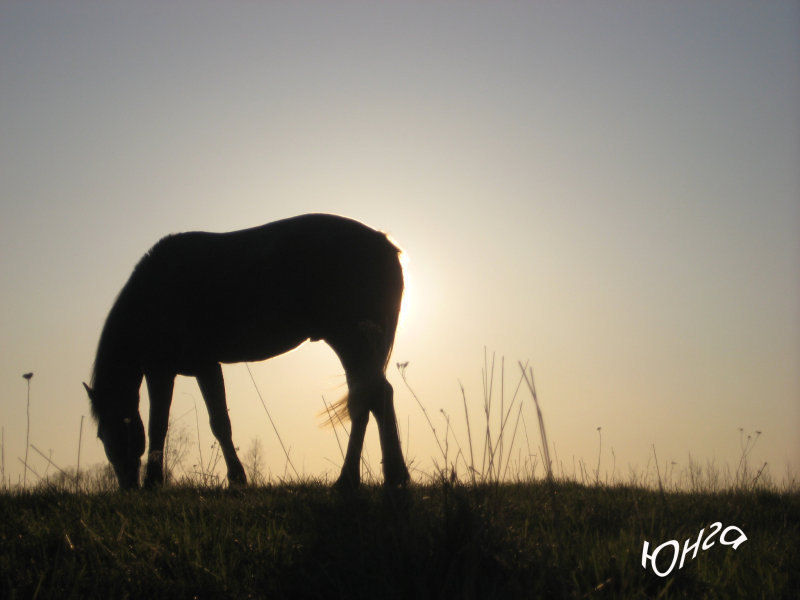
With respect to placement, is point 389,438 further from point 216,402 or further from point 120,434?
point 120,434

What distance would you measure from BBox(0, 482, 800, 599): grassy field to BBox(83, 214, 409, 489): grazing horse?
2.29 metres

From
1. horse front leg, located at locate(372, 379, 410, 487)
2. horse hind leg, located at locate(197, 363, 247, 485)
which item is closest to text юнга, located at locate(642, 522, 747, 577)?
horse front leg, located at locate(372, 379, 410, 487)

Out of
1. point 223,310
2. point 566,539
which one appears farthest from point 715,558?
point 223,310

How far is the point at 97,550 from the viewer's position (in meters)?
3.15

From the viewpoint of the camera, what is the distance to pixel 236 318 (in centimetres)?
696

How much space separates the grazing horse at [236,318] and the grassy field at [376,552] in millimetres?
2286

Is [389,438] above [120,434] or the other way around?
the other way around

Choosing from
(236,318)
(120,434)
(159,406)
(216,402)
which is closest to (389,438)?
(236,318)

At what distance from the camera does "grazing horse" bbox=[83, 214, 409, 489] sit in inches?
253

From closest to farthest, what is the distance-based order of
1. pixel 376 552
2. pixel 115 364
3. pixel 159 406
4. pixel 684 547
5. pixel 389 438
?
1. pixel 376 552
2. pixel 684 547
3. pixel 389 438
4. pixel 159 406
5. pixel 115 364

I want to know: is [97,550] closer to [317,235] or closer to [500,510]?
[500,510]

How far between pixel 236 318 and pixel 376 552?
4.45m

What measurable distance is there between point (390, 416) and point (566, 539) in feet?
9.71

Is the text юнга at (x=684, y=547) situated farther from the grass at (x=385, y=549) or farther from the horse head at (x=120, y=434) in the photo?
the horse head at (x=120, y=434)
